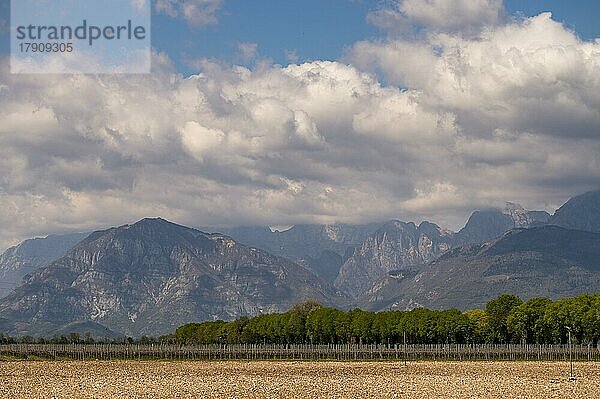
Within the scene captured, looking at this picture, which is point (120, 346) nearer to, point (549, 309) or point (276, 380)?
point (549, 309)

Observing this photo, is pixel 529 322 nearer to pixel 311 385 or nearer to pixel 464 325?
pixel 464 325

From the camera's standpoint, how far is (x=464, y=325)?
176 meters

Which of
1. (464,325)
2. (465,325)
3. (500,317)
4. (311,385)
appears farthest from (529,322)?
(311,385)

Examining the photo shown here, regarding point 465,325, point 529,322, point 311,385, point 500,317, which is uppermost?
point 500,317

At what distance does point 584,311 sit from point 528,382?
83.9 metres

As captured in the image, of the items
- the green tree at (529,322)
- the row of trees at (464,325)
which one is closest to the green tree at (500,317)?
the row of trees at (464,325)

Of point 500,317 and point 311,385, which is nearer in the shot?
point 311,385

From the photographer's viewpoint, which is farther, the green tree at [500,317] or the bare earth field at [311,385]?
the green tree at [500,317]

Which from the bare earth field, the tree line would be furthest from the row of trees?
the bare earth field

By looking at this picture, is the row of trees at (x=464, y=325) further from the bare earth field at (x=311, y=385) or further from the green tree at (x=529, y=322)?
the bare earth field at (x=311, y=385)

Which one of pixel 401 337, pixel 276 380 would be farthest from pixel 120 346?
pixel 276 380

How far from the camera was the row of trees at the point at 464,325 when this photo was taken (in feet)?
502

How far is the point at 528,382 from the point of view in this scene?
74.4m

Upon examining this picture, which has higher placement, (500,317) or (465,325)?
(500,317)
